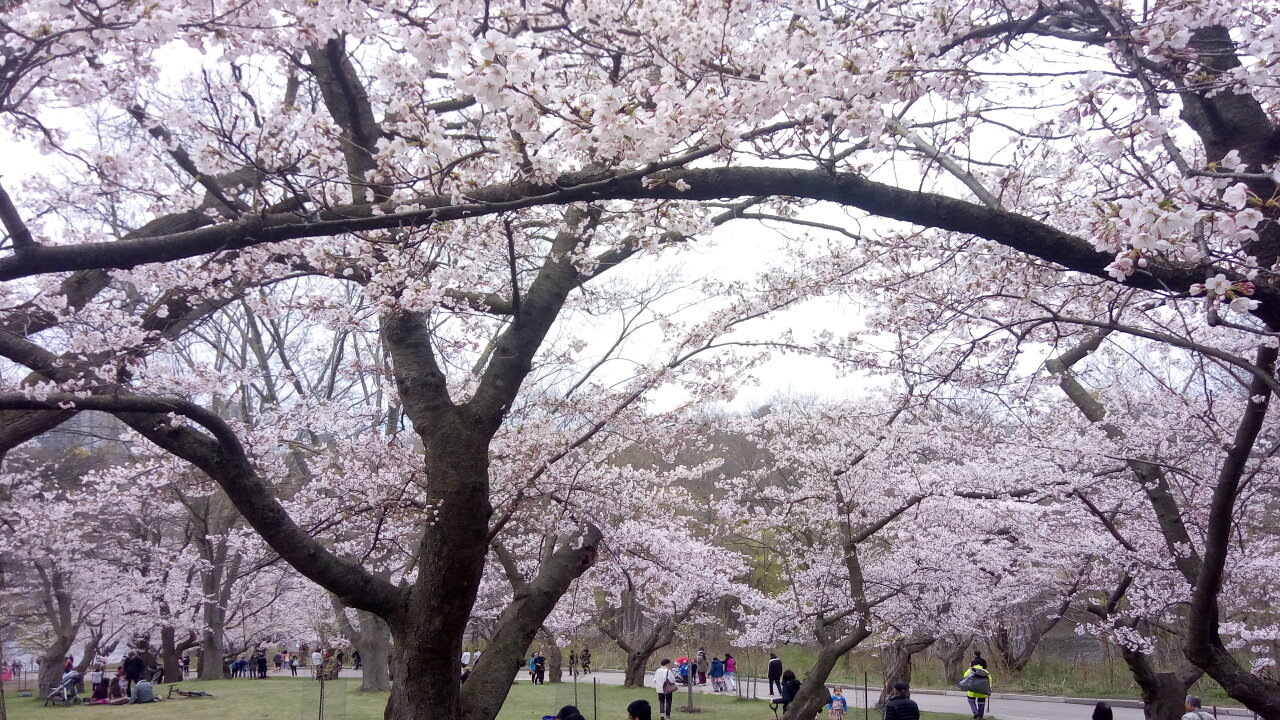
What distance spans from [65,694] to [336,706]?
29.9 ft

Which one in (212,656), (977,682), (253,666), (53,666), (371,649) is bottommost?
(253,666)

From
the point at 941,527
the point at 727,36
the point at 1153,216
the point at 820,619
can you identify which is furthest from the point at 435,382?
the point at 941,527

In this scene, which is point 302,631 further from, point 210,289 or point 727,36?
point 727,36

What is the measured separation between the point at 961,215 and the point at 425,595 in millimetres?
3025

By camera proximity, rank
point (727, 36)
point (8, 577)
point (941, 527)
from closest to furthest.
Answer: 1. point (727, 36)
2. point (941, 527)
3. point (8, 577)

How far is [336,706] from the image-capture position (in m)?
10.8

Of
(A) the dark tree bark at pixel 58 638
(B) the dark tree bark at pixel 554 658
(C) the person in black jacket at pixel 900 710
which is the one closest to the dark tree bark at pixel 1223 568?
(C) the person in black jacket at pixel 900 710

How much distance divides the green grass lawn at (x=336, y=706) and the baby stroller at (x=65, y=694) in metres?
0.34

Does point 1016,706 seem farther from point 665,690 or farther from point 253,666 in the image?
point 253,666

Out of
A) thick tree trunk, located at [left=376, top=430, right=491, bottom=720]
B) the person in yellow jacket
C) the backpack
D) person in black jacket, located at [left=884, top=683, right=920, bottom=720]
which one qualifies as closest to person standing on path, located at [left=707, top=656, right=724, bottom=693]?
the person in yellow jacket

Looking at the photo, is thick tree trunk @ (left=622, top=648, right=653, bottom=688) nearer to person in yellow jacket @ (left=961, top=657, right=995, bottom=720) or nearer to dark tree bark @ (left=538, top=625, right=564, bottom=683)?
dark tree bark @ (left=538, top=625, right=564, bottom=683)

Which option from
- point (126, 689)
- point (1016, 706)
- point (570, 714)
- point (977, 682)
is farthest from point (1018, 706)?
point (126, 689)

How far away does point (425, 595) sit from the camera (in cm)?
381

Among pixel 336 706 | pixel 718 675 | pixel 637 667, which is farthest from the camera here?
pixel 718 675
